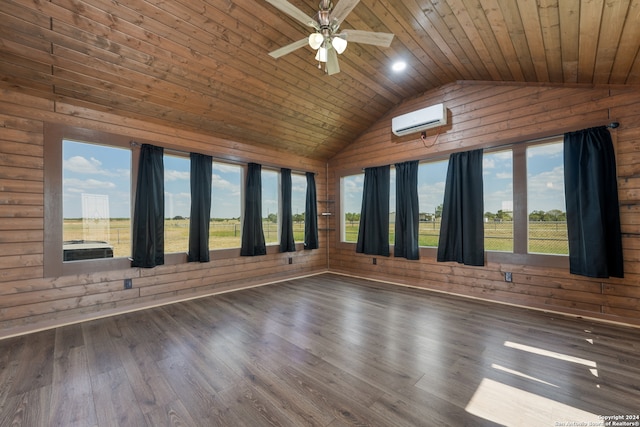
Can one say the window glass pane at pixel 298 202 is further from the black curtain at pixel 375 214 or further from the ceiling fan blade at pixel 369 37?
the ceiling fan blade at pixel 369 37

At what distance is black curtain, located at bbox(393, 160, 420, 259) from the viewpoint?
4.89 meters

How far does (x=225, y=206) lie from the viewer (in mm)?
4961

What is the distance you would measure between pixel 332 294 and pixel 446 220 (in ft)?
7.46

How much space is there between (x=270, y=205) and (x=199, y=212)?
157 cm

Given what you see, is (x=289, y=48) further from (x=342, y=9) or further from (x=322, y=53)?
(x=342, y=9)

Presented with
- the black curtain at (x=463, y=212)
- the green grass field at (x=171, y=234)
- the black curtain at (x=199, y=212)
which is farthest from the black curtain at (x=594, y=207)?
the black curtain at (x=199, y=212)

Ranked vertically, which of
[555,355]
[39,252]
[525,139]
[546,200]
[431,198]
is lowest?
[555,355]

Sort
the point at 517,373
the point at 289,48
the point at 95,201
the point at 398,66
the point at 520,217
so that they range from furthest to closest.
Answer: the point at 398,66 → the point at 520,217 → the point at 95,201 → the point at 289,48 → the point at 517,373

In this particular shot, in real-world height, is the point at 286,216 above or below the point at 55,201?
below

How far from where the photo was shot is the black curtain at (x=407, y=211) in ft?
16.0

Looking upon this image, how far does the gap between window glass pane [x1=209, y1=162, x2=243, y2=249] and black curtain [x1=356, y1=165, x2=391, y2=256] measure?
2.53 meters

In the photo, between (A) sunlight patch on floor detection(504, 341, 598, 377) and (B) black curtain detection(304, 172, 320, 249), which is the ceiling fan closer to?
(A) sunlight patch on floor detection(504, 341, 598, 377)

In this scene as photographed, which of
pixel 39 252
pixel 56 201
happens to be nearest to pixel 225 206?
pixel 56 201

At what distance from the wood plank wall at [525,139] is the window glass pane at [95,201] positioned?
4.35 m
